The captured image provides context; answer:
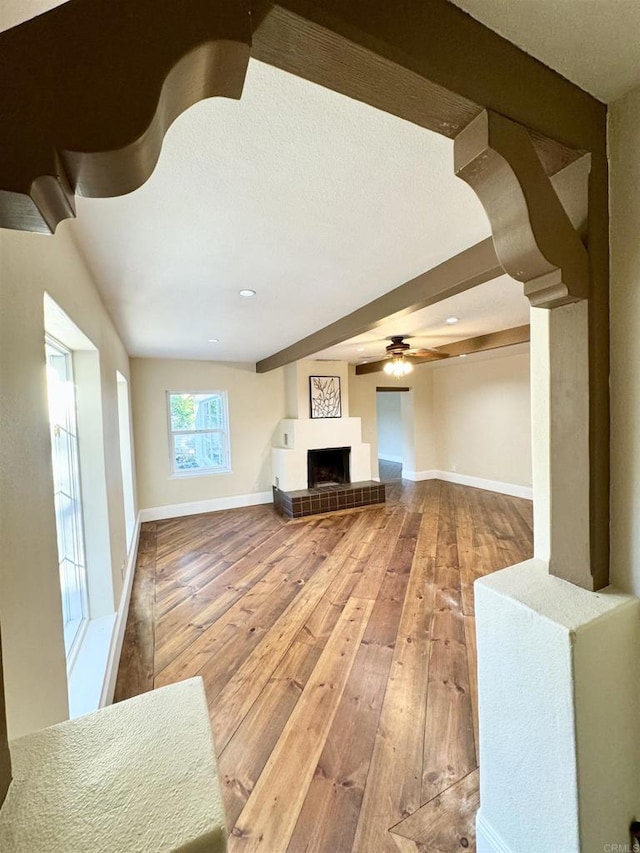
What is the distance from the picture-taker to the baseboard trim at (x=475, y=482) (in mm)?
5793

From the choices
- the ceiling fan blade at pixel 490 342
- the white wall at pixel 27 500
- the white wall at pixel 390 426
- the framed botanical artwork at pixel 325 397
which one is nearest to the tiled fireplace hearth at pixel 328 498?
the framed botanical artwork at pixel 325 397

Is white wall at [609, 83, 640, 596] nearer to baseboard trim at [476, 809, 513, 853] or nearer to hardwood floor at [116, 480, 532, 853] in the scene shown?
baseboard trim at [476, 809, 513, 853]

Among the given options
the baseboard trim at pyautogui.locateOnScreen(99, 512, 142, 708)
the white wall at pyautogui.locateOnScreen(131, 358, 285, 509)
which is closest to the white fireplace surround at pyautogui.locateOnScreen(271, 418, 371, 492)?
the white wall at pyautogui.locateOnScreen(131, 358, 285, 509)

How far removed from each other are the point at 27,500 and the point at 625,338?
1.67 meters

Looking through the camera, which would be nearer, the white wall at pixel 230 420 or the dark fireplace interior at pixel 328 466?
the white wall at pixel 230 420

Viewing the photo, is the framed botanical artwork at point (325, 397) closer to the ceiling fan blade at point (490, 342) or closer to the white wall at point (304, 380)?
the white wall at point (304, 380)

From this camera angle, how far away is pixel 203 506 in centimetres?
559

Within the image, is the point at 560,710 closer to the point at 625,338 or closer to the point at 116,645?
the point at 625,338

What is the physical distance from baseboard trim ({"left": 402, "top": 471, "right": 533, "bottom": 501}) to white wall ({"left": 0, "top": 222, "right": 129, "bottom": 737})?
542cm

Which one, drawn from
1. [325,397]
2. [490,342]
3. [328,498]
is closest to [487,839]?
[490,342]

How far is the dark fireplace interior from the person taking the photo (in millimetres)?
5754

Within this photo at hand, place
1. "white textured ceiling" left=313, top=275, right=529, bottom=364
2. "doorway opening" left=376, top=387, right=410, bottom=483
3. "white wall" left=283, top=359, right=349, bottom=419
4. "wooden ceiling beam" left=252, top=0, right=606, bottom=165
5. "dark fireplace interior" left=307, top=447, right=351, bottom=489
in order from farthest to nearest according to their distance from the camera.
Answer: "doorway opening" left=376, top=387, right=410, bottom=483, "dark fireplace interior" left=307, top=447, right=351, bottom=489, "white wall" left=283, top=359, right=349, bottom=419, "white textured ceiling" left=313, top=275, right=529, bottom=364, "wooden ceiling beam" left=252, top=0, right=606, bottom=165

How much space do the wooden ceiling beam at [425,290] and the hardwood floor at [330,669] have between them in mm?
2193

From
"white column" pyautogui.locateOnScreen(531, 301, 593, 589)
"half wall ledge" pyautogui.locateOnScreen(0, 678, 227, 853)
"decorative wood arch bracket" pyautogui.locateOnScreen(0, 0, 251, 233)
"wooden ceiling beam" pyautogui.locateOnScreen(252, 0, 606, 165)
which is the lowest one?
"half wall ledge" pyautogui.locateOnScreen(0, 678, 227, 853)
